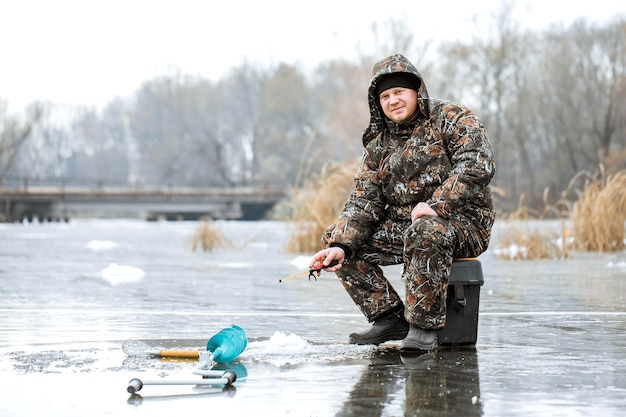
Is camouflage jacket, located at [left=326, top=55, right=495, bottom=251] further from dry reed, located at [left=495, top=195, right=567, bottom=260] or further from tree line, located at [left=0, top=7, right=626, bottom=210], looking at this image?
tree line, located at [left=0, top=7, right=626, bottom=210]

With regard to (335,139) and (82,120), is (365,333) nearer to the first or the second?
(335,139)

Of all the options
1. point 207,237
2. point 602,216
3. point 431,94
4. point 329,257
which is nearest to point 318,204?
point 207,237

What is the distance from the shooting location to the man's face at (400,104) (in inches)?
186

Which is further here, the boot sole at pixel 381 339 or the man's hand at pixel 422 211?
the boot sole at pixel 381 339

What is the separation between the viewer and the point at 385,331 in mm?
4777

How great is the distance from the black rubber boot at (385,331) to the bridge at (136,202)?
4846 centimetres

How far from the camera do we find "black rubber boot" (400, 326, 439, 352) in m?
4.42

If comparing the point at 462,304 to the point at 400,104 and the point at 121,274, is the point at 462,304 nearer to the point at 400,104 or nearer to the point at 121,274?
the point at 400,104

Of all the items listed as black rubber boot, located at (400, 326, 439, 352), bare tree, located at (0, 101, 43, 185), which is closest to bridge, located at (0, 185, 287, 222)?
bare tree, located at (0, 101, 43, 185)

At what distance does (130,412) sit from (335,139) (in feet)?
194

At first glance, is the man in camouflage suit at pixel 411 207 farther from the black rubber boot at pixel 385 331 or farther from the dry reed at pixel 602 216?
the dry reed at pixel 602 216

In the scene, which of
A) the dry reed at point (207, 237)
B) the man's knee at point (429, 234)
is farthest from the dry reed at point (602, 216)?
the man's knee at point (429, 234)

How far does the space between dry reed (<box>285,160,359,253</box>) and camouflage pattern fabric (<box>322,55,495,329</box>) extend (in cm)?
818

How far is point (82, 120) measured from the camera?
10781 cm
